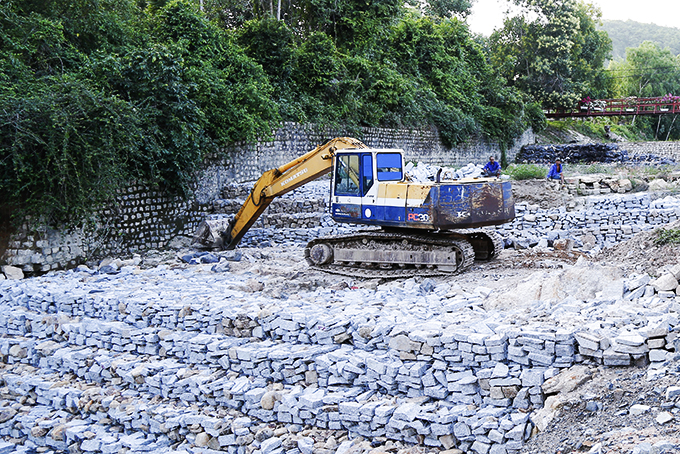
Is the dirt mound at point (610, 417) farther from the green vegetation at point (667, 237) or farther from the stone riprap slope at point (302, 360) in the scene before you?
the green vegetation at point (667, 237)

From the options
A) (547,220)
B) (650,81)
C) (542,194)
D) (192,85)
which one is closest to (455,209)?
(547,220)

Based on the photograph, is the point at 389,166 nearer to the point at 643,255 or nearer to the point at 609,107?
the point at 643,255

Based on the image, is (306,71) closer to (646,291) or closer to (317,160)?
(317,160)

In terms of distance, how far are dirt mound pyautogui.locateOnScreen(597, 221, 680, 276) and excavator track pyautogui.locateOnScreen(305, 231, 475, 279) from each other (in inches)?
86.8

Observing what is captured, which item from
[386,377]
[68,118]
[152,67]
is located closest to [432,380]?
[386,377]

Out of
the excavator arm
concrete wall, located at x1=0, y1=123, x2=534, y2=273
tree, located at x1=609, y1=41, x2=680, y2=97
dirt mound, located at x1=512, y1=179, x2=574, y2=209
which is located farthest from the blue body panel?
tree, located at x1=609, y1=41, x2=680, y2=97

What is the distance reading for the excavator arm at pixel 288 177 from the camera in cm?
973

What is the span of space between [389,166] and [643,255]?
13.0 feet

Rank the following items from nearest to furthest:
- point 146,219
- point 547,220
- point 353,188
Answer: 1. point 353,188
2. point 547,220
3. point 146,219

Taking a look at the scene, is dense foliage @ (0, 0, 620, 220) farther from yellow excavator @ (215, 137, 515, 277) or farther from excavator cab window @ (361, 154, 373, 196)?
excavator cab window @ (361, 154, 373, 196)

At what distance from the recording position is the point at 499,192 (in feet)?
28.8

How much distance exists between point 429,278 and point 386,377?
332 centimetres

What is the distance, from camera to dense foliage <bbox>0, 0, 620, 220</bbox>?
34.0 feet

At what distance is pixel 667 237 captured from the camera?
8.14m
